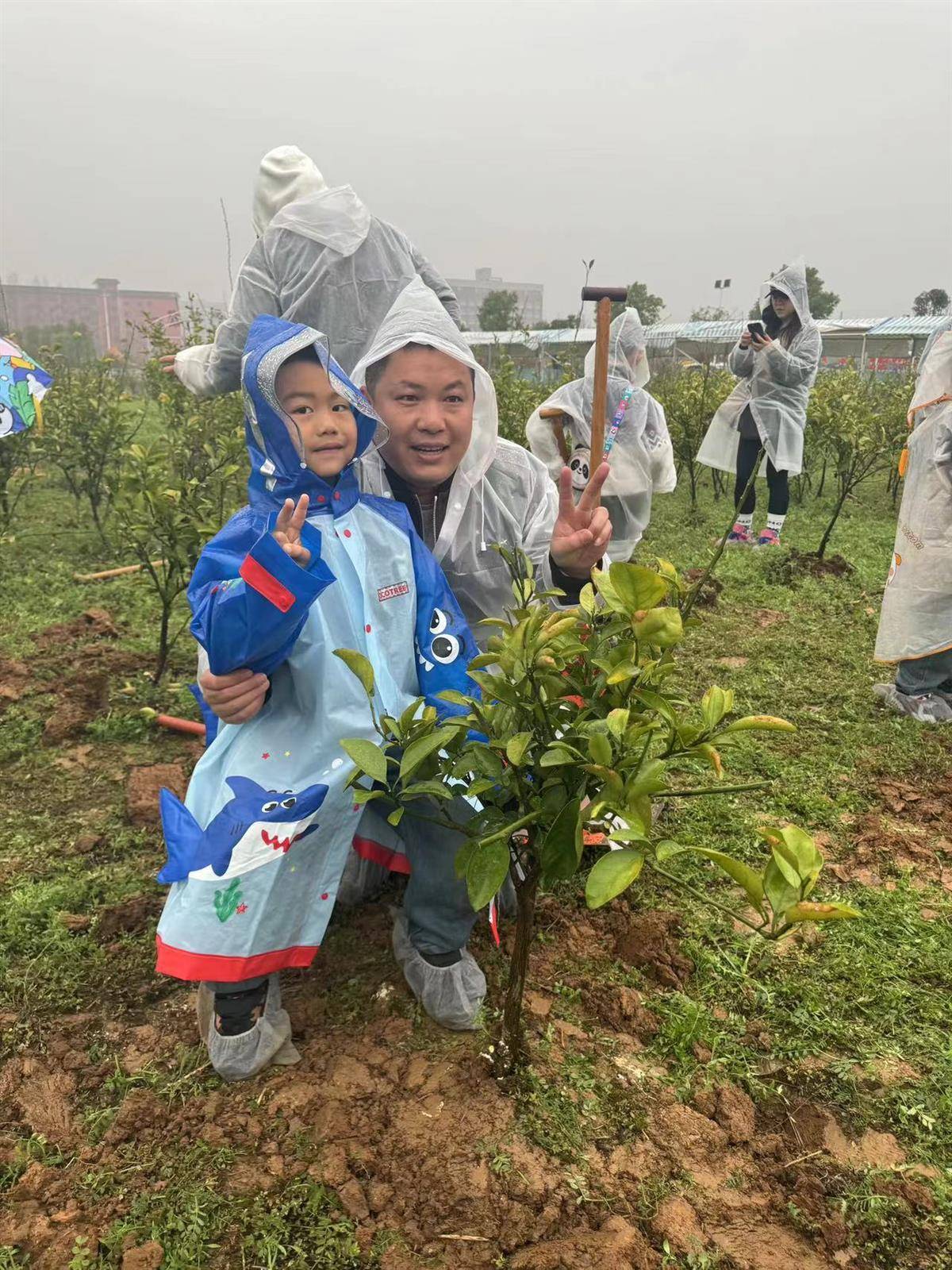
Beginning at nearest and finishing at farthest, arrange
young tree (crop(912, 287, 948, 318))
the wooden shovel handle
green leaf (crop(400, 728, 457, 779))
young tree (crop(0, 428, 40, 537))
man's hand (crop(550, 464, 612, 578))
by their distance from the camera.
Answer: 1. green leaf (crop(400, 728, 457, 779))
2. the wooden shovel handle
3. man's hand (crop(550, 464, 612, 578))
4. young tree (crop(0, 428, 40, 537))
5. young tree (crop(912, 287, 948, 318))

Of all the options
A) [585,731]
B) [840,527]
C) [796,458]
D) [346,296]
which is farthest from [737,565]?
[585,731]

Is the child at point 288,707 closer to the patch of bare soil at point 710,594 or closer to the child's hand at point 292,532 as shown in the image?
the child's hand at point 292,532

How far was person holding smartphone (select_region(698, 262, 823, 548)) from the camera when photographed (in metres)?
6.01

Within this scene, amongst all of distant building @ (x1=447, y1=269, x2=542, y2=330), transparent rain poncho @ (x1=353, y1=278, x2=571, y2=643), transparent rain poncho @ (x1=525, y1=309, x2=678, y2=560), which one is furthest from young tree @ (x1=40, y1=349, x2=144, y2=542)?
distant building @ (x1=447, y1=269, x2=542, y2=330)

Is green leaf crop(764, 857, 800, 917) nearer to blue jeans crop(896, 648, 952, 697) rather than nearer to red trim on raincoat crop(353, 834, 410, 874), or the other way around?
red trim on raincoat crop(353, 834, 410, 874)

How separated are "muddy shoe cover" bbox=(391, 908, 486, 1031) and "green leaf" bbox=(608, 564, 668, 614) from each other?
1.02 m

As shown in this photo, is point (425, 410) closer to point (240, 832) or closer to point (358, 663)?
point (358, 663)

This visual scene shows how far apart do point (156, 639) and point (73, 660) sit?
430 mm

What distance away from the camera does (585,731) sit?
1120 millimetres

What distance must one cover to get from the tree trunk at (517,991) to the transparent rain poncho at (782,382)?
5.18 meters

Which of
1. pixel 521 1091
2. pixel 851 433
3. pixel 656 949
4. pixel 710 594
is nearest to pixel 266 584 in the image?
pixel 521 1091

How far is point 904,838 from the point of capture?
2541mm

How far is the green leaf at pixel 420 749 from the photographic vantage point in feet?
3.73

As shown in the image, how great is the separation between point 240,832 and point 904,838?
203 centimetres
